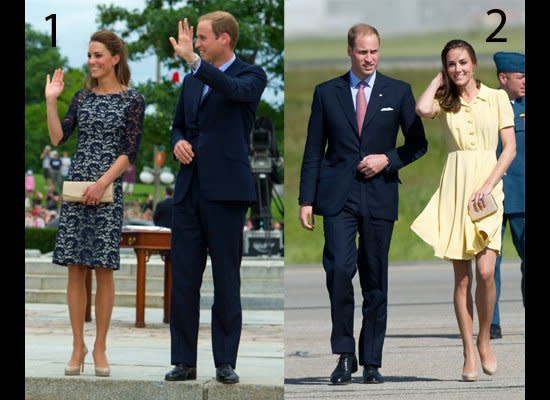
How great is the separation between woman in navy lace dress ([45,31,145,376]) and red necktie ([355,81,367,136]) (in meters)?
1.27

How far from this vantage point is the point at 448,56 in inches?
299

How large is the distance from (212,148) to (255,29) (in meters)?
23.2

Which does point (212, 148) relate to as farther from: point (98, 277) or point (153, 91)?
point (153, 91)

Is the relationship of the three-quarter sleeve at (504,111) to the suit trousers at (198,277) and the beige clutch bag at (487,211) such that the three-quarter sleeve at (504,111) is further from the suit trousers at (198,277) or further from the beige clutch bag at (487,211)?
the suit trousers at (198,277)

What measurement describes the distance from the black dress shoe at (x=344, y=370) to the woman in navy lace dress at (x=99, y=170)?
1281 millimetres

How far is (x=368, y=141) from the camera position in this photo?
303 inches

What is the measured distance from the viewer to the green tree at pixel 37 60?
47812mm

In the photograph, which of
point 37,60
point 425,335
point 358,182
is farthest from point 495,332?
point 37,60

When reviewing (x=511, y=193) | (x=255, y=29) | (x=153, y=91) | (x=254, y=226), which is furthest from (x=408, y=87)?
(x=153, y=91)

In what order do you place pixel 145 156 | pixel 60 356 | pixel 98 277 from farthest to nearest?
pixel 145 156
pixel 60 356
pixel 98 277

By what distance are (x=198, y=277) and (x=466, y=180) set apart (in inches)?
58.1

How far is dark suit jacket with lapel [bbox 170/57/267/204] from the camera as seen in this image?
7672mm

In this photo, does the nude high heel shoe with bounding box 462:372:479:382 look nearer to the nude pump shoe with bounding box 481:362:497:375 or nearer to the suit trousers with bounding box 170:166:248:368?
the nude pump shoe with bounding box 481:362:497:375
